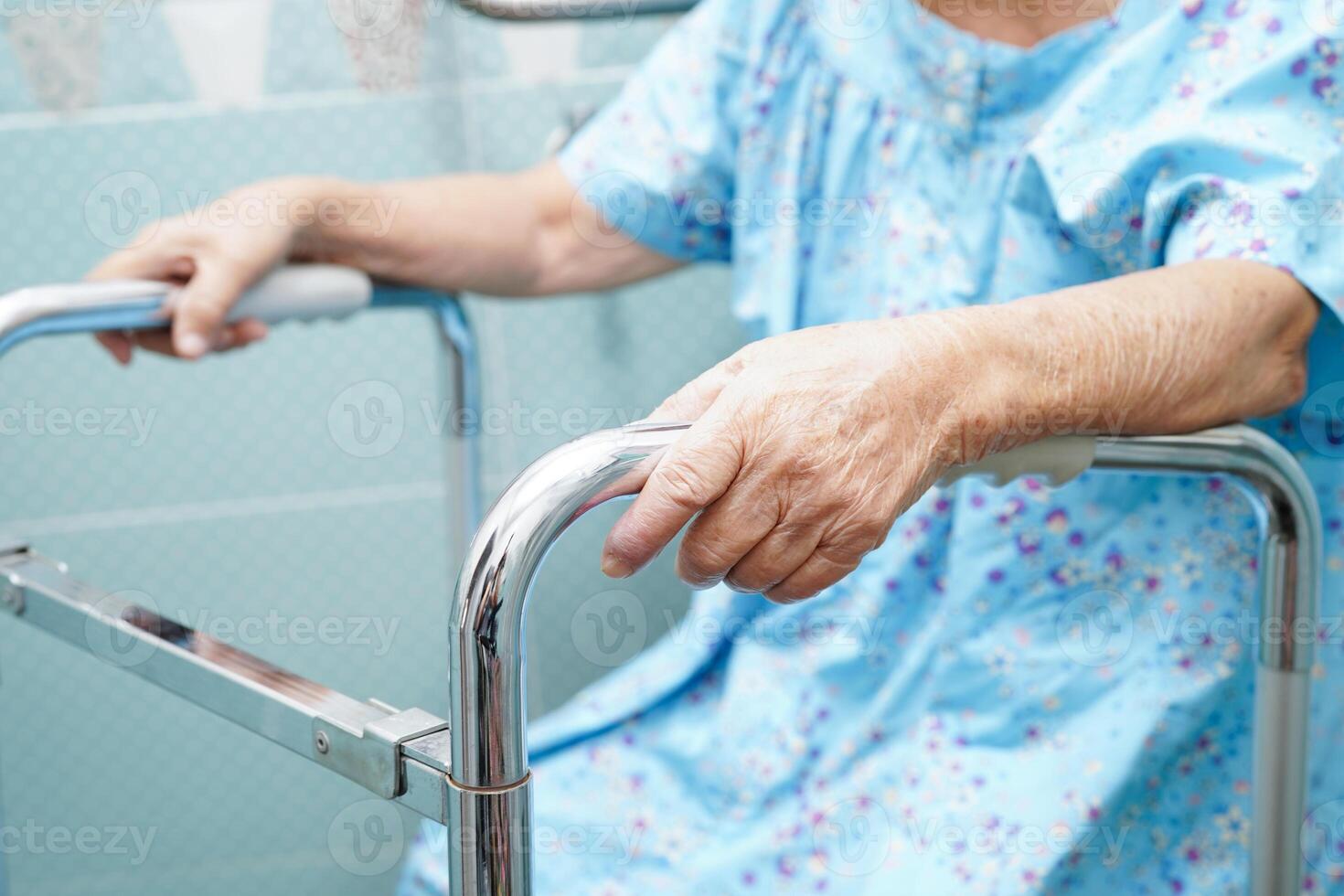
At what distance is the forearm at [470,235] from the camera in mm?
914

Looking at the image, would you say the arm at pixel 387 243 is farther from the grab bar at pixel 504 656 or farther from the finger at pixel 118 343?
the grab bar at pixel 504 656

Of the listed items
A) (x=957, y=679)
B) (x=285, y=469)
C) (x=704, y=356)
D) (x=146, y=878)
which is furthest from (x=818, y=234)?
(x=146, y=878)

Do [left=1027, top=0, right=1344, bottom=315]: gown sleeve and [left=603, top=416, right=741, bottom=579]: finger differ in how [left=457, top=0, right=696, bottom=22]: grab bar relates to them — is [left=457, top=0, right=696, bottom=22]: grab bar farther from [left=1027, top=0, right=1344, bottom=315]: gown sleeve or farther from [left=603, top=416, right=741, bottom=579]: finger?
[left=603, top=416, right=741, bottom=579]: finger

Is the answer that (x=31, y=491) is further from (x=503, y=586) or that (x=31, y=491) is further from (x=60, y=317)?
(x=503, y=586)

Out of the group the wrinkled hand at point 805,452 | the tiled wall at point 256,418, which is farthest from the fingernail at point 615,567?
the tiled wall at point 256,418

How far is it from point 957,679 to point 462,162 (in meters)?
0.82
